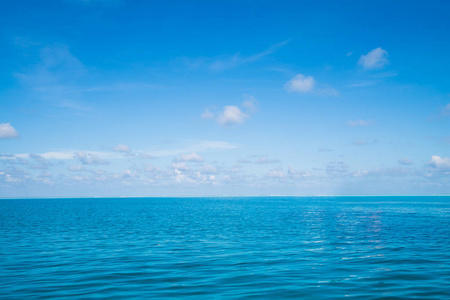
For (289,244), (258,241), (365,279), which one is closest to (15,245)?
(258,241)

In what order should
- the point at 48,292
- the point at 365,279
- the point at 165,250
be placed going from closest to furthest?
1. the point at 48,292
2. the point at 365,279
3. the point at 165,250

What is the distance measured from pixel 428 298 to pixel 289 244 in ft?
56.9

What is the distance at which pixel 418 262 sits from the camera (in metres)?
23.2

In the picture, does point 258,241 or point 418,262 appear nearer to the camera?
point 418,262

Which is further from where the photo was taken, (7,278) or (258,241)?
(258,241)

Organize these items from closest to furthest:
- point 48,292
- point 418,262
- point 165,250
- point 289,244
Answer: point 48,292
point 418,262
point 165,250
point 289,244

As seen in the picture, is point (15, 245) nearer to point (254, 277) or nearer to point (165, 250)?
point (165, 250)

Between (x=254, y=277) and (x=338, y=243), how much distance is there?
57.1 ft

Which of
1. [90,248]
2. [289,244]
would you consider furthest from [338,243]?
[90,248]

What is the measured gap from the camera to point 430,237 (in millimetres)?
36406

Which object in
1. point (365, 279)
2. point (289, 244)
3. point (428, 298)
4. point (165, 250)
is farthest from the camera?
point (289, 244)

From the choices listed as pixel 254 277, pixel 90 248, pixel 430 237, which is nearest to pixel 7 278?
pixel 90 248

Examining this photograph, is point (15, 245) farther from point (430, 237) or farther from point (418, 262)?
point (430, 237)

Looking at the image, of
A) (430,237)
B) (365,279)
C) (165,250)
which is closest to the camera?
(365,279)
